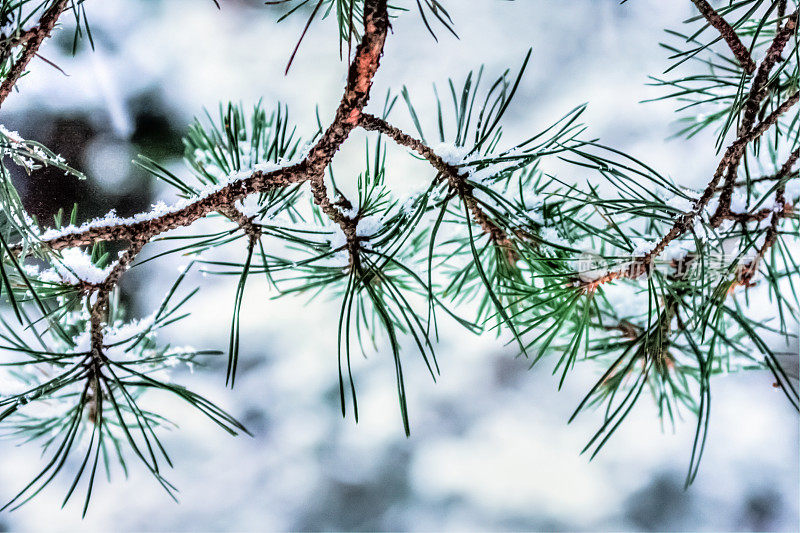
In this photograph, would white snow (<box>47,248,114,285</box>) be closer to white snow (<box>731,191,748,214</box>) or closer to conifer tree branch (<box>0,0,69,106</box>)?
conifer tree branch (<box>0,0,69,106</box>)

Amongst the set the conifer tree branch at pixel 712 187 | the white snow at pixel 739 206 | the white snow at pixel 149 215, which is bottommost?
the conifer tree branch at pixel 712 187

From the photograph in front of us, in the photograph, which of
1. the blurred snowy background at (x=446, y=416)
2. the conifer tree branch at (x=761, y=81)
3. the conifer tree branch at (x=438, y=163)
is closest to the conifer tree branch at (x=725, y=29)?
the conifer tree branch at (x=761, y=81)

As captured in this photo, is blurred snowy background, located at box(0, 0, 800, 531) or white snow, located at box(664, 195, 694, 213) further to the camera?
blurred snowy background, located at box(0, 0, 800, 531)

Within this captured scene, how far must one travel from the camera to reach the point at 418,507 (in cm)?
80

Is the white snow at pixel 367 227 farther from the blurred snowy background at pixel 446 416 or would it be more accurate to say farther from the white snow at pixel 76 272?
the blurred snowy background at pixel 446 416

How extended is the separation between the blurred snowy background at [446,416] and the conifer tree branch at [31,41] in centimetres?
36

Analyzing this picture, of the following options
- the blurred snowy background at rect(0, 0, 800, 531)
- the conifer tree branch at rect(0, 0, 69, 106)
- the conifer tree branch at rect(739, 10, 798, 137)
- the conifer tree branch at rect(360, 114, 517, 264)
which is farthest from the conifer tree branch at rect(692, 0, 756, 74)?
the blurred snowy background at rect(0, 0, 800, 531)

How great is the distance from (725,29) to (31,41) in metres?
0.25

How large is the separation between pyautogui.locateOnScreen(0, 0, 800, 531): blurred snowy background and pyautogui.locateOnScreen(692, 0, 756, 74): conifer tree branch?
0.36m

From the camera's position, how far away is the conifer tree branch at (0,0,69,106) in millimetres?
174

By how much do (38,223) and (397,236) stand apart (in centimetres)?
15

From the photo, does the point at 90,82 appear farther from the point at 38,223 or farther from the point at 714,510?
the point at 714,510

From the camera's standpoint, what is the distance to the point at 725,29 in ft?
0.73

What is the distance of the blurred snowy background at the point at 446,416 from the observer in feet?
2.02
